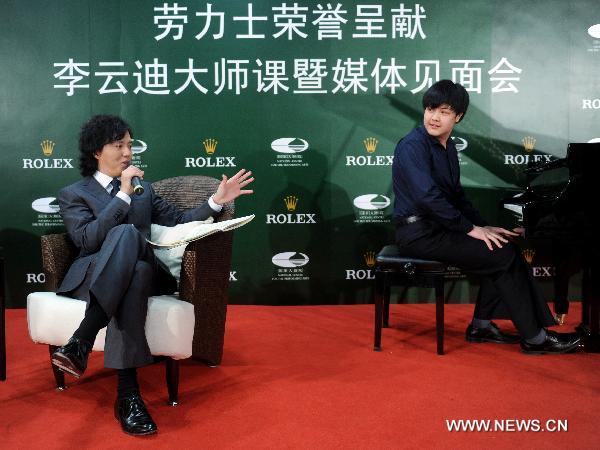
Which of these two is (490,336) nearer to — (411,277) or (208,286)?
(411,277)

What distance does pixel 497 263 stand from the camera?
350cm

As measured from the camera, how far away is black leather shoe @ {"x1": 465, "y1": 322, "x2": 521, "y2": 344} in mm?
3727

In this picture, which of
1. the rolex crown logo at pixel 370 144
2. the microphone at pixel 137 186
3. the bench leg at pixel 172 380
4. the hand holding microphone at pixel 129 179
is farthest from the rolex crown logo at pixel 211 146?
the bench leg at pixel 172 380

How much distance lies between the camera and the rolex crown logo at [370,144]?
483cm

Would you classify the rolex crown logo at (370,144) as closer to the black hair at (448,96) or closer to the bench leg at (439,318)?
the black hair at (448,96)

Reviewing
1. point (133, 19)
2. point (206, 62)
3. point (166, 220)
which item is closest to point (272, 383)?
point (166, 220)

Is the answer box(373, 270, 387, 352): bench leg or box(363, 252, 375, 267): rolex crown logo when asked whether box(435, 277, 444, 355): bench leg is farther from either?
box(363, 252, 375, 267): rolex crown logo

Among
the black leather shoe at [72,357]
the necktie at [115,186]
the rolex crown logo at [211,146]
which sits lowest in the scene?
the black leather shoe at [72,357]

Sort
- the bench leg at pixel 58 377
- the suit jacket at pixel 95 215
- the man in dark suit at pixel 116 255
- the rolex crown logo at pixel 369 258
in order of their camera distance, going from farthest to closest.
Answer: the rolex crown logo at pixel 369 258, the bench leg at pixel 58 377, the suit jacket at pixel 95 215, the man in dark suit at pixel 116 255

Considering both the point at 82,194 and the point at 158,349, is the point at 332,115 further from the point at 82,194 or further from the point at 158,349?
the point at 158,349

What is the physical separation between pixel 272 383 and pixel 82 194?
1.21m

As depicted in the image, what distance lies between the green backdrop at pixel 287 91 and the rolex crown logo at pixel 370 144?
0.02 metres

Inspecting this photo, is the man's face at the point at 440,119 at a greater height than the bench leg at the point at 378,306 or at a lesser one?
greater

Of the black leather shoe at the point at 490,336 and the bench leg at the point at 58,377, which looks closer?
the bench leg at the point at 58,377
